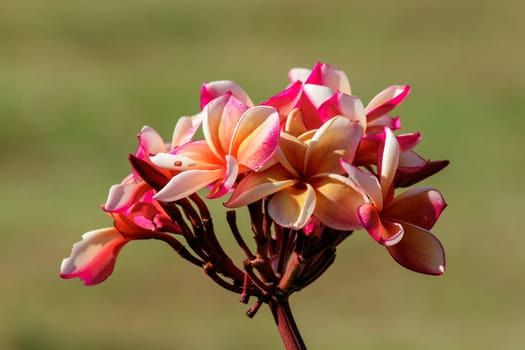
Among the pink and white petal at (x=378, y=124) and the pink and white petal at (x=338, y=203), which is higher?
the pink and white petal at (x=378, y=124)

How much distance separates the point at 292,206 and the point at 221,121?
7 centimetres

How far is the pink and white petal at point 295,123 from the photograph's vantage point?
0.71 m

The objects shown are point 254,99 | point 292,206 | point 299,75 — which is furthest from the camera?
point 254,99

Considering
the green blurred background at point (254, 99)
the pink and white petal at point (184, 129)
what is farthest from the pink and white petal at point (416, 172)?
the green blurred background at point (254, 99)

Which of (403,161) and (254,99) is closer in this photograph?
(403,161)

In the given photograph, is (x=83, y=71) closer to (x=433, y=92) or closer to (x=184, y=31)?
(x=184, y=31)

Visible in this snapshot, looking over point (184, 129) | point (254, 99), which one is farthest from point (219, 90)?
point (254, 99)

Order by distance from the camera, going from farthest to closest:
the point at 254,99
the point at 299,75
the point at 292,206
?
the point at 254,99 < the point at 299,75 < the point at 292,206

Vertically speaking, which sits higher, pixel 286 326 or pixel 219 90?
pixel 219 90

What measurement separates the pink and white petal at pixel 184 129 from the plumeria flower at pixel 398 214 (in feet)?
0.34

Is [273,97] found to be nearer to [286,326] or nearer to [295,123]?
[295,123]

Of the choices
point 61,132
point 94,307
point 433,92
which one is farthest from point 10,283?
point 433,92

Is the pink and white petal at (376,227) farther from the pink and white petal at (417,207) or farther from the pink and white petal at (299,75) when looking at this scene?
the pink and white petal at (299,75)

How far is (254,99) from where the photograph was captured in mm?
6609
